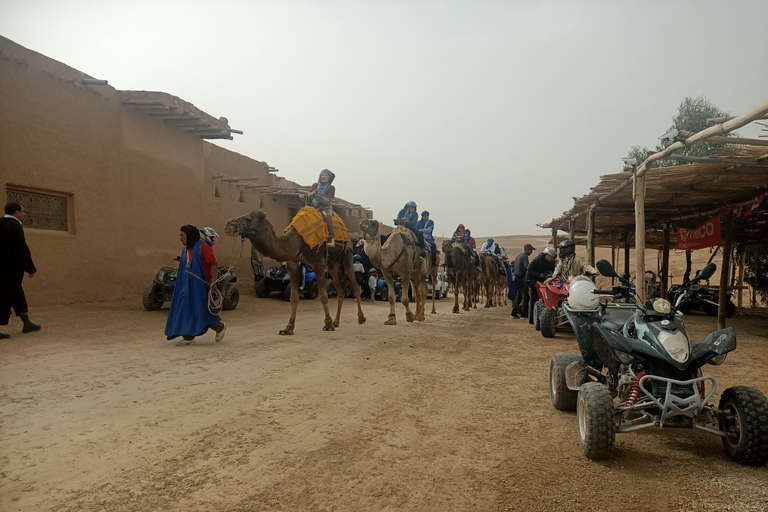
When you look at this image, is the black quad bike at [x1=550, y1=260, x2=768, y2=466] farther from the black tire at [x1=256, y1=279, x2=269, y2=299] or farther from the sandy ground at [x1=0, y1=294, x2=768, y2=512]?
the black tire at [x1=256, y1=279, x2=269, y2=299]

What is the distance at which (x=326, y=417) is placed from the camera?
175 inches

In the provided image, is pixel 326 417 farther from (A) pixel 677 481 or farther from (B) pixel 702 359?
(B) pixel 702 359

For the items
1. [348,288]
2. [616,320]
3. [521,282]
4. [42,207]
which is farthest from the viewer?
[348,288]

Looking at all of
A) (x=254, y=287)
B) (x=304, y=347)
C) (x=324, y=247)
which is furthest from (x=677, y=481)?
(x=254, y=287)

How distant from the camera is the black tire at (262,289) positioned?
57.3 feet

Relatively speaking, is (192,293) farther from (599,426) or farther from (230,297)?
(599,426)

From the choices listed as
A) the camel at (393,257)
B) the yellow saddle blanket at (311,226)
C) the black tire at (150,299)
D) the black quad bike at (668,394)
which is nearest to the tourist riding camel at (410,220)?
the camel at (393,257)

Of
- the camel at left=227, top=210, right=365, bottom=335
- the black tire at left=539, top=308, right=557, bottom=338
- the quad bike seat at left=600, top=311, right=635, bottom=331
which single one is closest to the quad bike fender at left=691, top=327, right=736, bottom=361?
the quad bike seat at left=600, top=311, right=635, bottom=331

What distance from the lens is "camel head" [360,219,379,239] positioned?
457 inches

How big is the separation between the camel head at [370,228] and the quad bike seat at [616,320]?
7.67 meters

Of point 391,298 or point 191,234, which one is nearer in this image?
point 191,234

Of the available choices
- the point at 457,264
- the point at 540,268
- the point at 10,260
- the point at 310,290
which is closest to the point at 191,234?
the point at 10,260

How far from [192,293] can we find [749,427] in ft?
24.1

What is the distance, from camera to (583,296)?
4520mm
